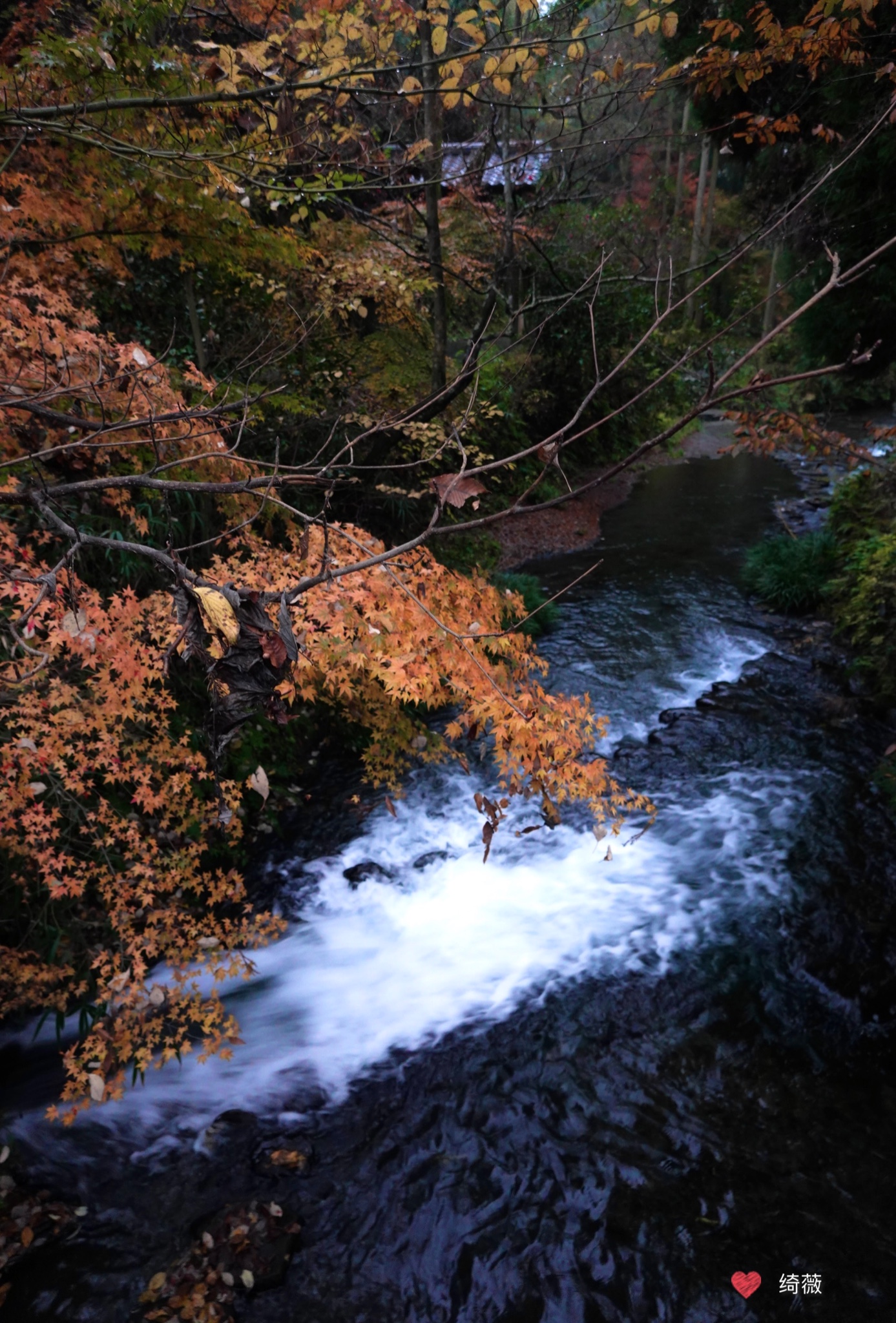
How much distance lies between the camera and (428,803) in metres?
6.56

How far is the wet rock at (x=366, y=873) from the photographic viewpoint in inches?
225

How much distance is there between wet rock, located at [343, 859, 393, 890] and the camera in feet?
18.7

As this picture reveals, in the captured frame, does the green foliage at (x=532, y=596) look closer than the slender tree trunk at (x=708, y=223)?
Yes

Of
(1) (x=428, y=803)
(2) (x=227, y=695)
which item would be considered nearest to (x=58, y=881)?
(2) (x=227, y=695)

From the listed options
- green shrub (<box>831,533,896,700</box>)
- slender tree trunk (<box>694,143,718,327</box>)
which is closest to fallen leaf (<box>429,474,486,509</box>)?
green shrub (<box>831,533,896,700</box>)

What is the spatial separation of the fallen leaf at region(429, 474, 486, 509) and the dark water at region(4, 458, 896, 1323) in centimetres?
368

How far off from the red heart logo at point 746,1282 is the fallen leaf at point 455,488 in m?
3.81

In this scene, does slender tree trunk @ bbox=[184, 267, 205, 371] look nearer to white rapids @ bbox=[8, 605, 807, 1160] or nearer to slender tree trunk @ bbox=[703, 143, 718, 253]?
white rapids @ bbox=[8, 605, 807, 1160]

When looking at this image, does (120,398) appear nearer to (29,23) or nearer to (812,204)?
(29,23)

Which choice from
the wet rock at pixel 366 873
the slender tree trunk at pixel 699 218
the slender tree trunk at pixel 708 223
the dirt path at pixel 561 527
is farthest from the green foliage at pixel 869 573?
the slender tree trunk at pixel 708 223

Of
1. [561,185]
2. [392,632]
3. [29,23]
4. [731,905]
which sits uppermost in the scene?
[561,185]

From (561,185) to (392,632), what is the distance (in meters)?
7.38

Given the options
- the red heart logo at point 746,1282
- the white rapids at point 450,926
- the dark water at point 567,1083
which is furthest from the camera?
the white rapids at point 450,926

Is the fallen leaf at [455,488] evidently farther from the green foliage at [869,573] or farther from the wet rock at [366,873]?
the green foliage at [869,573]
